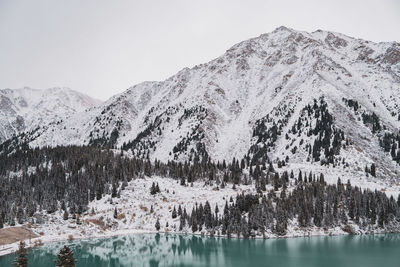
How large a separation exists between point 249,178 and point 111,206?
71.2m

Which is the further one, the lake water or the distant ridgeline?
the distant ridgeline

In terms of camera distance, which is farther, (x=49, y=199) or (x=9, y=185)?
(x=9, y=185)

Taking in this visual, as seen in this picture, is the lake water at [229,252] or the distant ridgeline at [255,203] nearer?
the lake water at [229,252]

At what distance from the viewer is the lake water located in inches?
3588

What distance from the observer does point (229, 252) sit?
105250 mm

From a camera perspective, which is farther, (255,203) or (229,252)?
(255,203)

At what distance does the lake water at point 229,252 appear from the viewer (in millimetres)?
91125

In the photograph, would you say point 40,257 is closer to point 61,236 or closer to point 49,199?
point 61,236

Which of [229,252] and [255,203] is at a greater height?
[255,203]

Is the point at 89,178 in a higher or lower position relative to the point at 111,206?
higher

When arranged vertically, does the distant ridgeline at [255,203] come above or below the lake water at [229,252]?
above

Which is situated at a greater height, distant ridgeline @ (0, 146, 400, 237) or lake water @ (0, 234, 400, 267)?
distant ridgeline @ (0, 146, 400, 237)

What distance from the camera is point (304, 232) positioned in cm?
12925

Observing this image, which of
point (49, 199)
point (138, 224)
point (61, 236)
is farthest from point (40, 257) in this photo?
point (49, 199)
